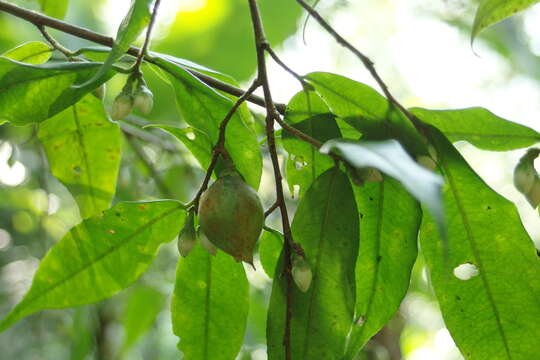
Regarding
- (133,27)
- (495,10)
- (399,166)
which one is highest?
(495,10)

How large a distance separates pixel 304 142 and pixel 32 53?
0.38m

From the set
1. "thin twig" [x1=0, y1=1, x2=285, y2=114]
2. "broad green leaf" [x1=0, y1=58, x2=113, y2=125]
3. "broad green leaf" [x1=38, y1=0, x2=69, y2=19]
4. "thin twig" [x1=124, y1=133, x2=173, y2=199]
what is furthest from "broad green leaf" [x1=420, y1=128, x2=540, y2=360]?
"thin twig" [x1=124, y1=133, x2=173, y2=199]

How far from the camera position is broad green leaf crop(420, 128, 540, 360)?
0.68 metres

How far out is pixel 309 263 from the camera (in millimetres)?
682

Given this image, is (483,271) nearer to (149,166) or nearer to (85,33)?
(85,33)

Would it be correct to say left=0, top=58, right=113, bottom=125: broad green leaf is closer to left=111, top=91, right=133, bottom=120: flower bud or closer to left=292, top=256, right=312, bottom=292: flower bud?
left=111, top=91, right=133, bottom=120: flower bud

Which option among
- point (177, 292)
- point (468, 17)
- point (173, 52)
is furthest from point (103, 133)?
point (468, 17)

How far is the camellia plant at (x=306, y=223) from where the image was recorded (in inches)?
26.5

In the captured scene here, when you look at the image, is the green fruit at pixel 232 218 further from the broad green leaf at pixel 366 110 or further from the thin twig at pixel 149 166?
the thin twig at pixel 149 166

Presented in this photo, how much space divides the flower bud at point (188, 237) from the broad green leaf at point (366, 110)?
200 mm

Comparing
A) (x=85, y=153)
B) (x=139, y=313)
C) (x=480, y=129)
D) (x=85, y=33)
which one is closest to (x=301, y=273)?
(x=480, y=129)

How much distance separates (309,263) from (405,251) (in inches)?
4.3

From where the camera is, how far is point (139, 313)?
5.72 ft

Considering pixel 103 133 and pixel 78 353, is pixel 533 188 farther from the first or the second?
pixel 78 353
